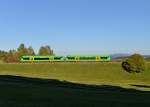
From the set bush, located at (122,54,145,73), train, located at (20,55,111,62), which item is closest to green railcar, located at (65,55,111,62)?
train, located at (20,55,111,62)

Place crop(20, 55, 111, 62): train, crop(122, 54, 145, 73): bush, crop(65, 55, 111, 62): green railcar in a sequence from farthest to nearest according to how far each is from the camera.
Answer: crop(20, 55, 111, 62): train < crop(65, 55, 111, 62): green railcar < crop(122, 54, 145, 73): bush

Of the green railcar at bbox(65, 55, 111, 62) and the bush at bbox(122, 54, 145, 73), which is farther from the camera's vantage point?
the green railcar at bbox(65, 55, 111, 62)

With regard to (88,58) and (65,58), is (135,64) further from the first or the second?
(65,58)

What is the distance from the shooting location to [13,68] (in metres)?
96.0

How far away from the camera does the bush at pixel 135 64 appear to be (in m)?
88.1

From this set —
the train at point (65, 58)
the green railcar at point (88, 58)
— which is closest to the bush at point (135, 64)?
the green railcar at point (88, 58)

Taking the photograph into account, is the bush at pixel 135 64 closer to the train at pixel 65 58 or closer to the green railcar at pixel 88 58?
the green railcar at pixel 88 58

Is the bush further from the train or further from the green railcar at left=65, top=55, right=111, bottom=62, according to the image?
the train

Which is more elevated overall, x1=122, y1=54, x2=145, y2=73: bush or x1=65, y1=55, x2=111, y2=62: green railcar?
x1=65, y1=55, x2=111, y2=62: green railcar

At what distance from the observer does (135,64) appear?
290 ft

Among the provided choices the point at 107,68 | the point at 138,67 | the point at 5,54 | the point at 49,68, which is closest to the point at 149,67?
the point at 138,67

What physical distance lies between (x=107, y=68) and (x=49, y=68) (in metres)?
14.3

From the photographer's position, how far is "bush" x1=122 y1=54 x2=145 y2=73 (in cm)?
8812

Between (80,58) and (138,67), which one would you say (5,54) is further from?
(138,67)
